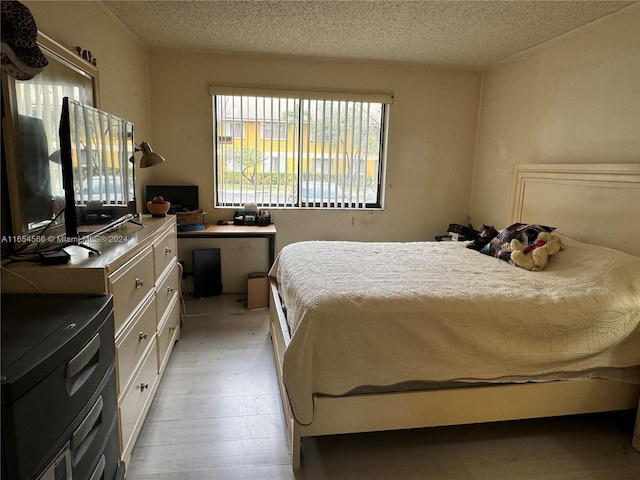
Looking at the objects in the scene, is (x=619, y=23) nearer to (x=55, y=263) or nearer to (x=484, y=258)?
(x=484, y=258)

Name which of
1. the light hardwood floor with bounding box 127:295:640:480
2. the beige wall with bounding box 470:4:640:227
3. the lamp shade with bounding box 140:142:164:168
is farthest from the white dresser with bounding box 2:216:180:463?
the beige wall with bounding box 470:4:640:227

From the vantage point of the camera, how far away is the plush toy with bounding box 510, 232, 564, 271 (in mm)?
2354

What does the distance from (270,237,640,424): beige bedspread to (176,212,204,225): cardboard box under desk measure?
1906 millimetres

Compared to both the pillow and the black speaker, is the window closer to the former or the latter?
the black speaker

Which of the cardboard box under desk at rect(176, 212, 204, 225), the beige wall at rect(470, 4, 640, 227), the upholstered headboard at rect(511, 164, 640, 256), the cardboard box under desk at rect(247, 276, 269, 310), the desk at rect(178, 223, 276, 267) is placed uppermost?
the beige wall at rect(470, 4, 640, 227)

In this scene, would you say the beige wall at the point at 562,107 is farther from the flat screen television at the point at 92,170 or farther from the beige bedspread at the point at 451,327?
the flat screen television at the point at 92,170

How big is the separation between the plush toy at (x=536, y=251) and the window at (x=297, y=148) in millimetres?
1946

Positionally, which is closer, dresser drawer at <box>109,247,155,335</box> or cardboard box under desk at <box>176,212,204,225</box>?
dresser drawer at <box>109,247,155,335</box>

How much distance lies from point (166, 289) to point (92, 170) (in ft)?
2.95

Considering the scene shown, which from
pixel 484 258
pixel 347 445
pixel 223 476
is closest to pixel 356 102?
pixel 484 258

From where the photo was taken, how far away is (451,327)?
1.71 meters

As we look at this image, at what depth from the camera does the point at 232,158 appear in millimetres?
3963

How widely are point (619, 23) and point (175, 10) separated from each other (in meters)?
2.90

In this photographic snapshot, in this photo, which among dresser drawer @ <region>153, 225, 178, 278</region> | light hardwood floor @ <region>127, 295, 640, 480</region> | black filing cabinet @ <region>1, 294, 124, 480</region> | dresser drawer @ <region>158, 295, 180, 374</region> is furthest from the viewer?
dresser drawer @ <region>158, 295, 180, 374</region>
